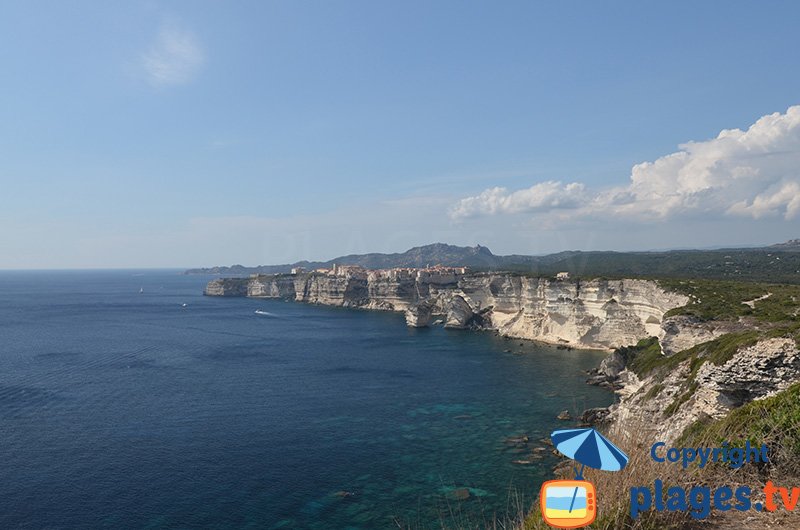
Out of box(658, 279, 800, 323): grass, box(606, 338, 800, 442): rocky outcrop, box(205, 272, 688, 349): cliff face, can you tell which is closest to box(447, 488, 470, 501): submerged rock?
box(606, 338, 800, 442): rocky outcrop

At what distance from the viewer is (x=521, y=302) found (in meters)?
91.9

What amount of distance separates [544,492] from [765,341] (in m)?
27.5

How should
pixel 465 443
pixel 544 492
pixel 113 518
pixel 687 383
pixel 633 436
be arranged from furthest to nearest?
pixel 465 443, pixel 687 383, pixel 113 518, pixel 633 436, pixel 544 492

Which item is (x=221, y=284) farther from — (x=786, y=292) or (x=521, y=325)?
(x=786, y=292)

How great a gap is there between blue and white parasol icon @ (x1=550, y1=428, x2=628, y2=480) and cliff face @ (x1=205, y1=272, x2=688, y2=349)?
46.2m

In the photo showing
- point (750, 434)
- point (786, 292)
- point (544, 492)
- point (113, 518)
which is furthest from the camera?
point (786, 292)

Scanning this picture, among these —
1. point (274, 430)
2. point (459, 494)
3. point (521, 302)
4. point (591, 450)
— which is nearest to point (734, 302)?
point (459, 494)

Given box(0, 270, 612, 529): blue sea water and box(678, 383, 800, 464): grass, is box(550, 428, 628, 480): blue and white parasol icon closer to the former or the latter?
box(0, 270, 612, 529): blue sea water

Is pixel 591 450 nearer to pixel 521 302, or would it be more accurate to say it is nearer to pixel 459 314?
pixel 521 302

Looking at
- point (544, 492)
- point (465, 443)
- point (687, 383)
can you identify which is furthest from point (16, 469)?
point (687, 383)

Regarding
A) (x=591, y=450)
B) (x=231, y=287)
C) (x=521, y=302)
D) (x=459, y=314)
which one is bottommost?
(x=459, y=314)

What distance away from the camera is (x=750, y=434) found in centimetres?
1149

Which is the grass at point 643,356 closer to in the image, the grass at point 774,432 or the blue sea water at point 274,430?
the blue sea water at point 274,430

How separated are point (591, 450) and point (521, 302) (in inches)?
3384
